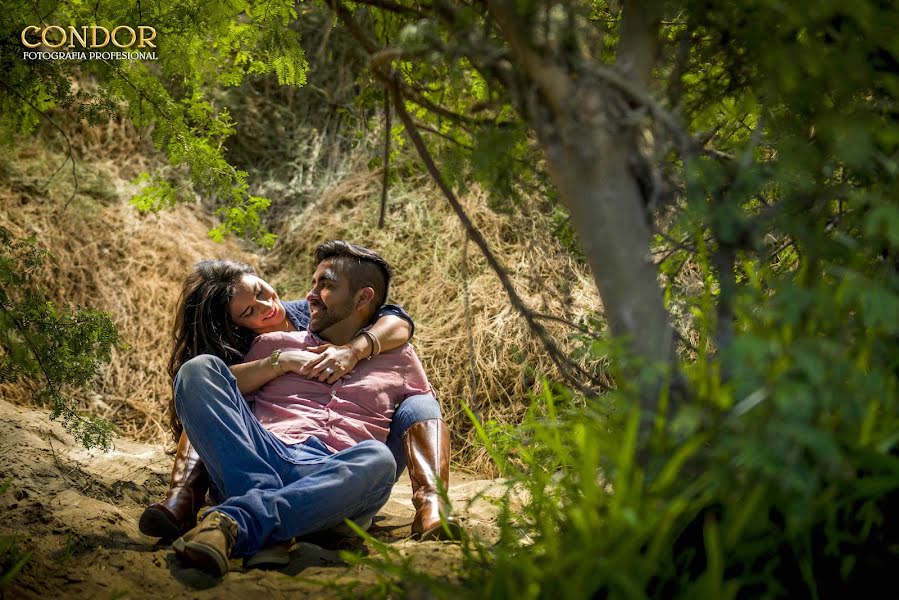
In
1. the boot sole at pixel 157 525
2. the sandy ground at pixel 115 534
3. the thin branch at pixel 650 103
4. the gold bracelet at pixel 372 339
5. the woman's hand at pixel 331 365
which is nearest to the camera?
the thin branch at pixel 650 103

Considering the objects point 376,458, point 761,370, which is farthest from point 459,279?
point 761,370

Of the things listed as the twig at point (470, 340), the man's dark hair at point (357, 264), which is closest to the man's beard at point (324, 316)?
the man's dark hair at point (357, 264)

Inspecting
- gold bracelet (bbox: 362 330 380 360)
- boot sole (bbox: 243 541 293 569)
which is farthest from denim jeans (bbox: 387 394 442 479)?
boot sole (bbox: 243 541 293 569)

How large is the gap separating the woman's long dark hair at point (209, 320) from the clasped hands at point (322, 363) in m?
0.37

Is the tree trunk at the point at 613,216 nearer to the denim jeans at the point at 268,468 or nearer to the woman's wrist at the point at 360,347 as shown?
the denim jeans at the point at 268,468

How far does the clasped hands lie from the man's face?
228 mm

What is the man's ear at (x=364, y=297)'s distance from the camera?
2992mm

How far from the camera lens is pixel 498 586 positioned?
143 centimetres

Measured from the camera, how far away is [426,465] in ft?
8.70

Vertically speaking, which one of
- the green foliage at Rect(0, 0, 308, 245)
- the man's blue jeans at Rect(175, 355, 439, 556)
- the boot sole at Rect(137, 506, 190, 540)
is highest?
the green foliage at Rect(0, 0, 308, 245)

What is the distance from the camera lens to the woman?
248 cm

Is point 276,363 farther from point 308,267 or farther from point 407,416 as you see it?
A: point 308,267

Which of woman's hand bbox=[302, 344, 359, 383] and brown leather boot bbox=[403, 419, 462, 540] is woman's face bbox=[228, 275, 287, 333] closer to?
woman's hand bbox=[302, 344, 359, 383]

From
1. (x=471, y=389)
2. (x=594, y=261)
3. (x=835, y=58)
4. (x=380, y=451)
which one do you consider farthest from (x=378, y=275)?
(x=835, y=58)
